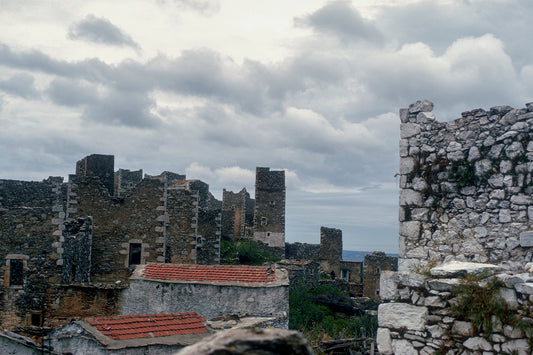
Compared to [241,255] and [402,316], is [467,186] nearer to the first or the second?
[402,316]

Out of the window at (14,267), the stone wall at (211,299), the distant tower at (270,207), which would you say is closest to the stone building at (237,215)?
the distant tower at (270,207)

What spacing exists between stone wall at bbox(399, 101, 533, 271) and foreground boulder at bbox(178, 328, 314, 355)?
4.51m

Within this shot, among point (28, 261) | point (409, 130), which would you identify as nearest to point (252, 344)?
point (409, 130)

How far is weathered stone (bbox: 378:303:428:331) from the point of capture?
5.87m

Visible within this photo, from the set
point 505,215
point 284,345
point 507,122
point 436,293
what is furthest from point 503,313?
point 284,345

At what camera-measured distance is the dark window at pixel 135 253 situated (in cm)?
2347

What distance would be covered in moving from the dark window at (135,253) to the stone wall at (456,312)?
18817 millimetres

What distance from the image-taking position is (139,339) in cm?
1038

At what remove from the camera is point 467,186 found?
7.05 metres

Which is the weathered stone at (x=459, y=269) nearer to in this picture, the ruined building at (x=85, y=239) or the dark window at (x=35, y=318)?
Result: the ruined building at (x=85, y=239)

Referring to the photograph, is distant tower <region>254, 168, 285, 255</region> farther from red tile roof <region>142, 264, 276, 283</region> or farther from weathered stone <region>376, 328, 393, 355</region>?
weathered stone <region>376, 328, 393, 355</region>

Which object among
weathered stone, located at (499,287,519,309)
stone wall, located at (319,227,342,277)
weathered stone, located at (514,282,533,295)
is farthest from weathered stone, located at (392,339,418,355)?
stone wall, located at (319,227,342,277)

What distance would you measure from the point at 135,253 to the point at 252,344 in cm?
2155

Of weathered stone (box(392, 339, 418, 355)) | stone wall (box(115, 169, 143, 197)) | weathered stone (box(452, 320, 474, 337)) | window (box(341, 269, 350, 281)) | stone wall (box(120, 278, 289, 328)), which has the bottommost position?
window (box(341, 269, 350, 281))
